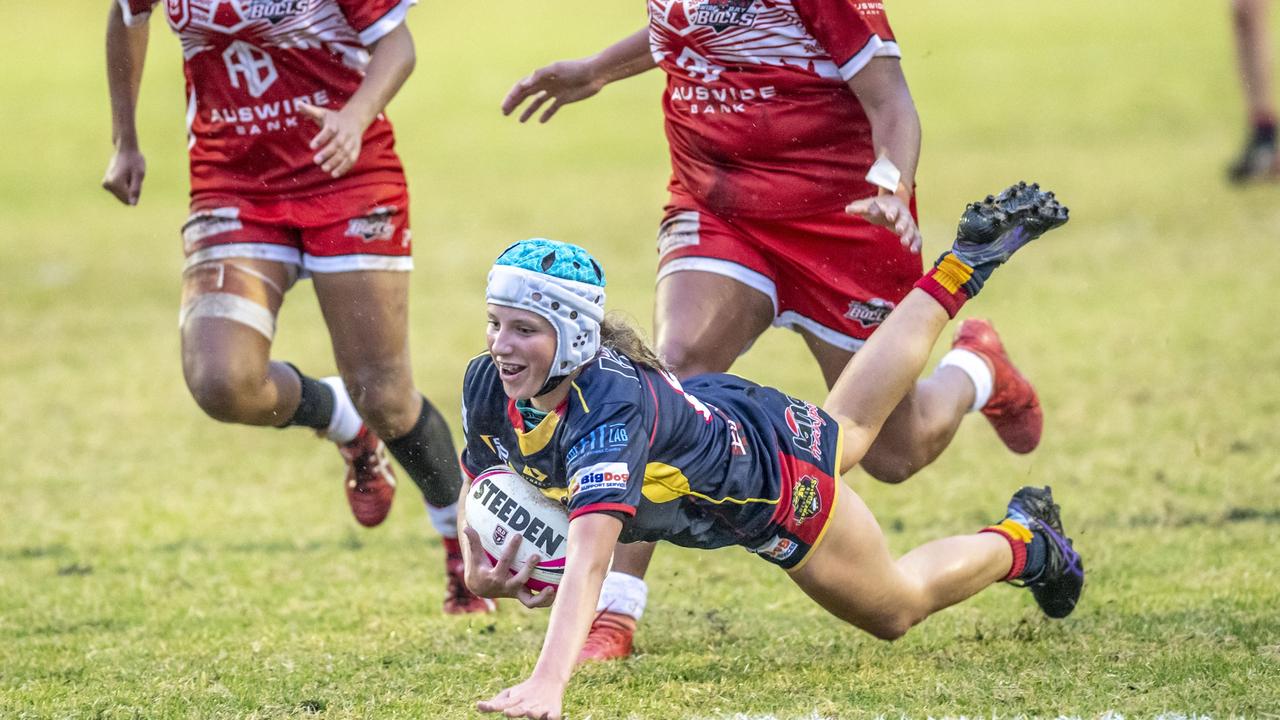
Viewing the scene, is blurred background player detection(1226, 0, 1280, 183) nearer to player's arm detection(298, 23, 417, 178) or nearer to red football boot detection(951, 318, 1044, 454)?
red football boot detection(951, 318, 1044, 454)

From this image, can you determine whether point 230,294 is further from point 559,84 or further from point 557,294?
point 557,294

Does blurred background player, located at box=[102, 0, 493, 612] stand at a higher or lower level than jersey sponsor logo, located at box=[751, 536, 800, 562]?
higher

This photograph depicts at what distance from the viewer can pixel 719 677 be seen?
4.44 meters

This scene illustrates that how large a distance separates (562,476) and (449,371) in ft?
19.7

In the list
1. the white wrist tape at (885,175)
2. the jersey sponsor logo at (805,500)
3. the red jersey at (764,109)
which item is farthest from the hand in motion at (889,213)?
the jersey sponsor logo at (805,500)

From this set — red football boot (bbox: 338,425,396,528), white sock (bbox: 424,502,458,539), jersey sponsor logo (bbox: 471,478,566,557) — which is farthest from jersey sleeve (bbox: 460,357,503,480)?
red football boot (bbox: 338,425,396,528)

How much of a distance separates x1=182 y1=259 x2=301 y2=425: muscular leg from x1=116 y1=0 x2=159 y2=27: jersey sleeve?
0.88 metres

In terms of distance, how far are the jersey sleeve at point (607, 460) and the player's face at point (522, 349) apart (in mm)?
154

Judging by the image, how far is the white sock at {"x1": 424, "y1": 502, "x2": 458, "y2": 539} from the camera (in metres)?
5.75

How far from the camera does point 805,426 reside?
4316 millimetres

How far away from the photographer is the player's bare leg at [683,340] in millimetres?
4805

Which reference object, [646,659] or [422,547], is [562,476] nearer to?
[646,659]

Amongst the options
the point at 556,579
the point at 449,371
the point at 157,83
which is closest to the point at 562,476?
the point at 556,579

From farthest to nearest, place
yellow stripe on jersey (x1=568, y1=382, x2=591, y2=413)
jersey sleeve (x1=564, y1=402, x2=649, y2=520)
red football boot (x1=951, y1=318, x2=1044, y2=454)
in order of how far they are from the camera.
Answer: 1. red football boot (x1=951, y1=318, x2=1044, y2=454)
2. yellow stripe on jersey (x1=568, y1=382, x2=591, y2=413)
3. jersey sleeve (x1=564, y1=402, x2=649, y2=520)
